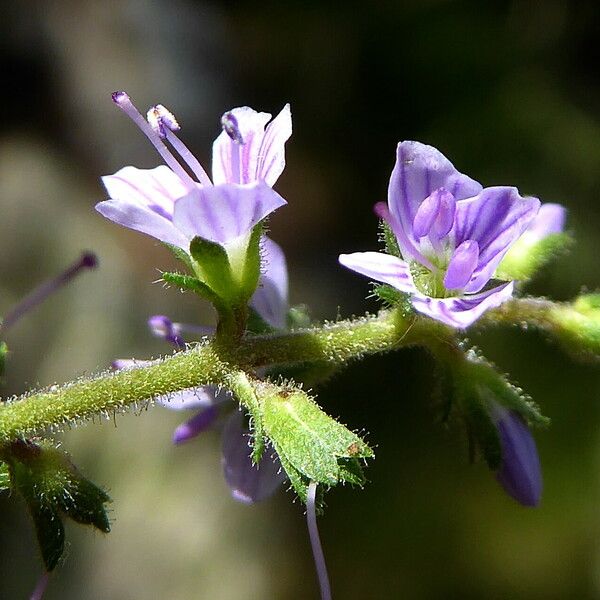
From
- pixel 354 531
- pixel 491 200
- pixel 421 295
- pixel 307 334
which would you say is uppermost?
pixel 491 200

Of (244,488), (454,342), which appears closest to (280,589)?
(244,488)

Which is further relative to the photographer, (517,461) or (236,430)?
(236,430)

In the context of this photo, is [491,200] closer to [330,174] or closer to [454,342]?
[454,342]

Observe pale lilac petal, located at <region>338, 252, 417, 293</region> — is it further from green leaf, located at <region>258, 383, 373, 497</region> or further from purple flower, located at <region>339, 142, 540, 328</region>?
green leaf, located at <region>258, 383, 373, 497</region>

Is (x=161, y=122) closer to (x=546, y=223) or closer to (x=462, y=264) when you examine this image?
(x=462, y=264)

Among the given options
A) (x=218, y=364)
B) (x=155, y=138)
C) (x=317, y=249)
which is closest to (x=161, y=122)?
(x=155, y=138)

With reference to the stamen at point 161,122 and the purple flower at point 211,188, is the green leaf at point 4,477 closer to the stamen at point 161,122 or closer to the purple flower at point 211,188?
the purple flower at point 211,188
